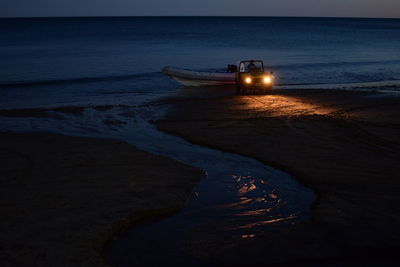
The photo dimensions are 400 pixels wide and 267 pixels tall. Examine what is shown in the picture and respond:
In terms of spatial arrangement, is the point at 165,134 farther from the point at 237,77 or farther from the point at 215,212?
the point at 237,77

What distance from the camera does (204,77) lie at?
68.9 ft

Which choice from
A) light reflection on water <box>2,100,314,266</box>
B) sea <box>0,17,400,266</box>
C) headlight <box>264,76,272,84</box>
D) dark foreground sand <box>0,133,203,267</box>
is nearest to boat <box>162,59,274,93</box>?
headlight <box>264,76,272,84</box>

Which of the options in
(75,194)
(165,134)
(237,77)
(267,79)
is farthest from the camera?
(237,77)

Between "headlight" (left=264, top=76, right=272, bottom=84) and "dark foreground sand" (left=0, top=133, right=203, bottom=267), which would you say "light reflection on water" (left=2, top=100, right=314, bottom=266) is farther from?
"headlight" (left=264, top=76, right=272, bottom=84)

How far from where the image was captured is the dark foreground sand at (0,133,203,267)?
4988 millimetres

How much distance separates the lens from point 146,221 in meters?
6.07

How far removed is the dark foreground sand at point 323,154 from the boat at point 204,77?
324cm

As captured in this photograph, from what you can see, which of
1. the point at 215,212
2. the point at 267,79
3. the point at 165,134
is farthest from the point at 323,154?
the point at 267,79

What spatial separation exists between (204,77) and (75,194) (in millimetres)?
14967

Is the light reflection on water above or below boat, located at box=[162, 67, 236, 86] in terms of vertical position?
below

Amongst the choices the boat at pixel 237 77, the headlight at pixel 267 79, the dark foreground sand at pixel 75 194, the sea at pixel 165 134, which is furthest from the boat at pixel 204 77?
the dark foreground sand at pixel 75 194

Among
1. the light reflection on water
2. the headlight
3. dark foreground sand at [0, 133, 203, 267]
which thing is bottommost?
the light reflection on water

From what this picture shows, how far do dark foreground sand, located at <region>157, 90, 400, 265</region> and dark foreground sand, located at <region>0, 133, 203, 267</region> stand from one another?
148 cm

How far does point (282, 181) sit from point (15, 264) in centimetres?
485
